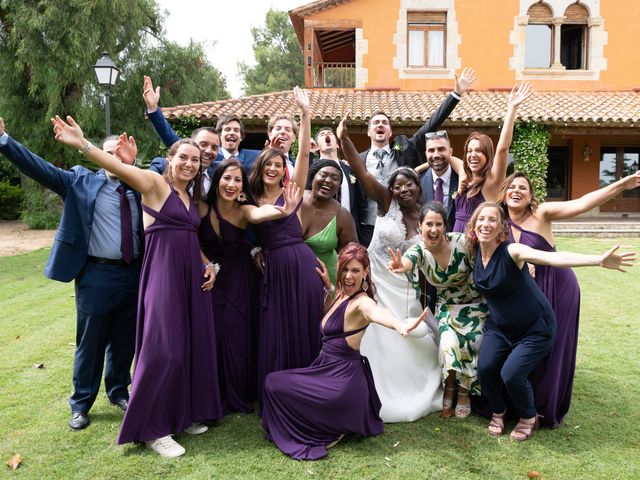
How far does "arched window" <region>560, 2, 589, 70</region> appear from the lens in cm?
1898

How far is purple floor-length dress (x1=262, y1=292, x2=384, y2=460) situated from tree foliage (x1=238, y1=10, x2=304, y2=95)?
4426 centimetres

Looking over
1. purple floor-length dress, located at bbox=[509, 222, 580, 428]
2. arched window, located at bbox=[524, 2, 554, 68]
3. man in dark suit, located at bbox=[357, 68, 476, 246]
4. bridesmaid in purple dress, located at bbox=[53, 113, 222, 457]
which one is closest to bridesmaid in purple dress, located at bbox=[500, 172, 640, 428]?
purple floor-length dress, located at bbox=[509, 222, 580, 428]

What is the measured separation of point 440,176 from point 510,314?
1.66m

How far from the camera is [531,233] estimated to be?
154 inches

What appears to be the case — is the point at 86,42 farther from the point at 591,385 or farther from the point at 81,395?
the point at 591,385

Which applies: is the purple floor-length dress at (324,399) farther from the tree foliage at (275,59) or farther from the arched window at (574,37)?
the tree foliage at (275,59)

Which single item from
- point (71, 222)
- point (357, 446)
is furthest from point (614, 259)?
point (71, 222)

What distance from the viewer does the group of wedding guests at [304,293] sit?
361 cm

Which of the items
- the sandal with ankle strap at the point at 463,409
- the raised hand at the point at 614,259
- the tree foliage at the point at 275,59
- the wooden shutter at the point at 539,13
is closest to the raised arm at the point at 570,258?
the raised hand at the point at 614,259

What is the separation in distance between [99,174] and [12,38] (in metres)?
20.4

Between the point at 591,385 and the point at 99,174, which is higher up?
the point at 99,174

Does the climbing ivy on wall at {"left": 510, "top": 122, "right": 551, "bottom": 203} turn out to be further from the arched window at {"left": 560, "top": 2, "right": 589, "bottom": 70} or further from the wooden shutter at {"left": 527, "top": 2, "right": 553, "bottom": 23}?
the wooden shutter at {"left": 527, "top": 2, "right": 553, "bottom": 23}

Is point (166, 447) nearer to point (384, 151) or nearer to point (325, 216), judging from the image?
point (325, 216)

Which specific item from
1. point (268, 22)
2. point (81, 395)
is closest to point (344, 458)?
point (81, 395)
